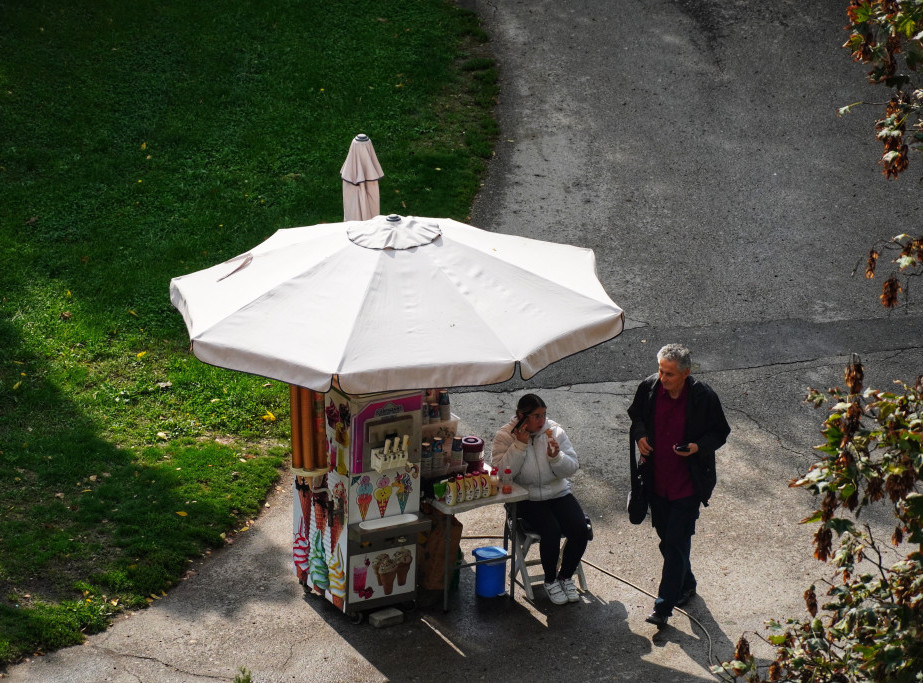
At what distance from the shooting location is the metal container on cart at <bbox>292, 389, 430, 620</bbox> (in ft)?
21.3

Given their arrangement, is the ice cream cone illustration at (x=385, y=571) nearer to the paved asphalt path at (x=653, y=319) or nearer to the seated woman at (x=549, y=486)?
the paved asphalt path at (x=653, y=319)

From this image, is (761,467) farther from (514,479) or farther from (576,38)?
(576,38)

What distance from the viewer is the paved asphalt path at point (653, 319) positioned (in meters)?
6.55

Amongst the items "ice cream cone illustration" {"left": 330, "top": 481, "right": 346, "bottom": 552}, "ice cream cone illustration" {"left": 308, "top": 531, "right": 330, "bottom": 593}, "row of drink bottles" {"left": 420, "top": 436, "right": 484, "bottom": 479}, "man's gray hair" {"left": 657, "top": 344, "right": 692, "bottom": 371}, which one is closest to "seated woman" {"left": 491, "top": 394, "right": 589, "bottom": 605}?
"row of drink bottles" {"left": 420, "top": 436, "right": 484, "bottom": 479}

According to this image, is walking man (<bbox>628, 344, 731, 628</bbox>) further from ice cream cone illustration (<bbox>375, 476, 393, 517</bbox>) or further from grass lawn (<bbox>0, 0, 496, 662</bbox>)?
grass lawn (<bbox>0, 0, 496, 662</bbox>)

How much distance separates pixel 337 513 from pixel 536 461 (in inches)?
52.7

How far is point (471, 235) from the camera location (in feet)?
22.4

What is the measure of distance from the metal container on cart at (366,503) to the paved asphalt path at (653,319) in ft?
Answer: 0.82

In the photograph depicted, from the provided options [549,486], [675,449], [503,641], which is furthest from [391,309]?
[503,641]

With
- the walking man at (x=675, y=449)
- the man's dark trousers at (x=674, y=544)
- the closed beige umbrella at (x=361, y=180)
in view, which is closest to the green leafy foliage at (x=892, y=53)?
the walking man at (x=675, y=449)

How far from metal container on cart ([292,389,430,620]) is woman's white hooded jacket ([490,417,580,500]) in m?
0.59

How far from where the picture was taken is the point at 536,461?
6922mm

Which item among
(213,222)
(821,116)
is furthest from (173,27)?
(821,116)

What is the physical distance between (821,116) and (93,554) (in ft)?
36.0
